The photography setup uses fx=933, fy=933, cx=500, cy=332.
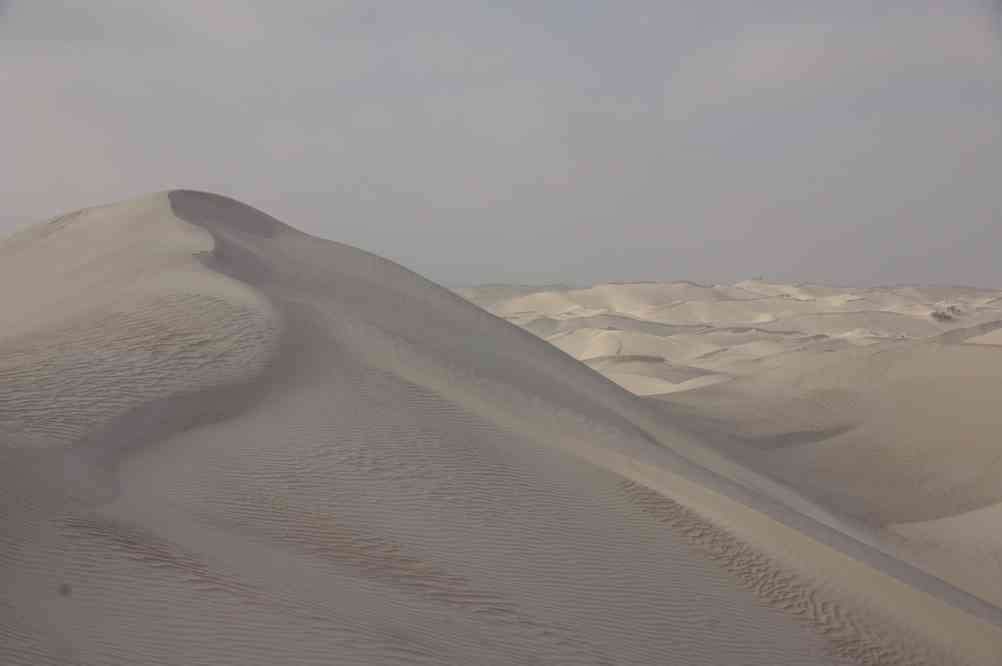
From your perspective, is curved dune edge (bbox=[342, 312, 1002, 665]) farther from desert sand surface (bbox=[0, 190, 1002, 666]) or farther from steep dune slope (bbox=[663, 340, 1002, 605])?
steep dune slope (bbox=[663, 340, 1002, 605])

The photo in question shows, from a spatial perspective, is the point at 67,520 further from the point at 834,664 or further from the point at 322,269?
the point at 322,269

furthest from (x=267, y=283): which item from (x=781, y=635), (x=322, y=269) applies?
(x=781, y=635)

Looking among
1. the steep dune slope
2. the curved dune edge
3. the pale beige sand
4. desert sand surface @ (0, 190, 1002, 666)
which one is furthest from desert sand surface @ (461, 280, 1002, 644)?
the curved dune edge

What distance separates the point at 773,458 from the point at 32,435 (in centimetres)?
1521

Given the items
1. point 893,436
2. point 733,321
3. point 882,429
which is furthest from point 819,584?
point 733,321

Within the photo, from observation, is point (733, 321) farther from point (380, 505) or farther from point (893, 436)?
point (380, 505)

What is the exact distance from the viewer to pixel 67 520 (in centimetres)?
627

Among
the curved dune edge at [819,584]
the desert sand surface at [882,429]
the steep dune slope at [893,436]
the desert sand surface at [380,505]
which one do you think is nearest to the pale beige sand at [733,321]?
the desert sand surface at [882,429]

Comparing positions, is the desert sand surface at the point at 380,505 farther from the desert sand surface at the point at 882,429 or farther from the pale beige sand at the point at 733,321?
the pale beige sand at the point at 733,321

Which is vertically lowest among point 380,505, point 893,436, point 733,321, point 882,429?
point 380,505

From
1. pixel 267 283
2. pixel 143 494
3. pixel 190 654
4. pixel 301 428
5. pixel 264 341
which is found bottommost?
pixel 190 654

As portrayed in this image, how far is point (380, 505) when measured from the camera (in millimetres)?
7922

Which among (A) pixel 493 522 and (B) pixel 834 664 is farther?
(A) pixel 493 522

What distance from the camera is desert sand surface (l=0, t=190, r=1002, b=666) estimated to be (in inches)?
224
